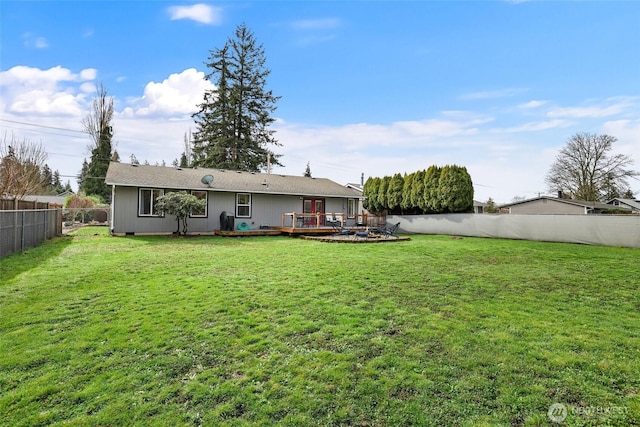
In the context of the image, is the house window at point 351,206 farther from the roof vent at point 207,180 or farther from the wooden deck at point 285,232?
the roof vent at point 207,180

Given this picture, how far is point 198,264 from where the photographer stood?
24.8 feet

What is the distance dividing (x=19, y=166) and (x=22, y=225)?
12040 mm

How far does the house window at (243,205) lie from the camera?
16648 mm

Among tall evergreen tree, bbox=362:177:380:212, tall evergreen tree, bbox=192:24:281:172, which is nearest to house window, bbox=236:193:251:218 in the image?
tall evergreen tree, bbox=362:177:380:212

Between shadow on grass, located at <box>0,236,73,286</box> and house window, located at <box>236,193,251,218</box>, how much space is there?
7429mm

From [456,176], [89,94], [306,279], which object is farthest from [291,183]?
[89,94]

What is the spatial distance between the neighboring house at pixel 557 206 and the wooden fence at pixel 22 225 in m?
31.3

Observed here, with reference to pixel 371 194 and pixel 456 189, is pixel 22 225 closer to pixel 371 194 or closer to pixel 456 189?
pixel 371 194

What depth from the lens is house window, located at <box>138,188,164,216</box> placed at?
14.4 m

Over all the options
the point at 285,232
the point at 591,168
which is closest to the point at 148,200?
the point at 285,232

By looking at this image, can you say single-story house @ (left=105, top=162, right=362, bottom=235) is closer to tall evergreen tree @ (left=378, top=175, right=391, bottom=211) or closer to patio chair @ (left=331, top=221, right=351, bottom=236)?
patio chair @ (left=331, top=221, right=351, bottom=236)

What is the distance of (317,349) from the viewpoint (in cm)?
315

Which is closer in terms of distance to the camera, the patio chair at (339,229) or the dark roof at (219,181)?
the dark roof at (219,181)

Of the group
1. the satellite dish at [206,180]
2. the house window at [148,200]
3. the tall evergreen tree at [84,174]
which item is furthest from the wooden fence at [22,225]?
the tall evergreen tree at [84,174]
